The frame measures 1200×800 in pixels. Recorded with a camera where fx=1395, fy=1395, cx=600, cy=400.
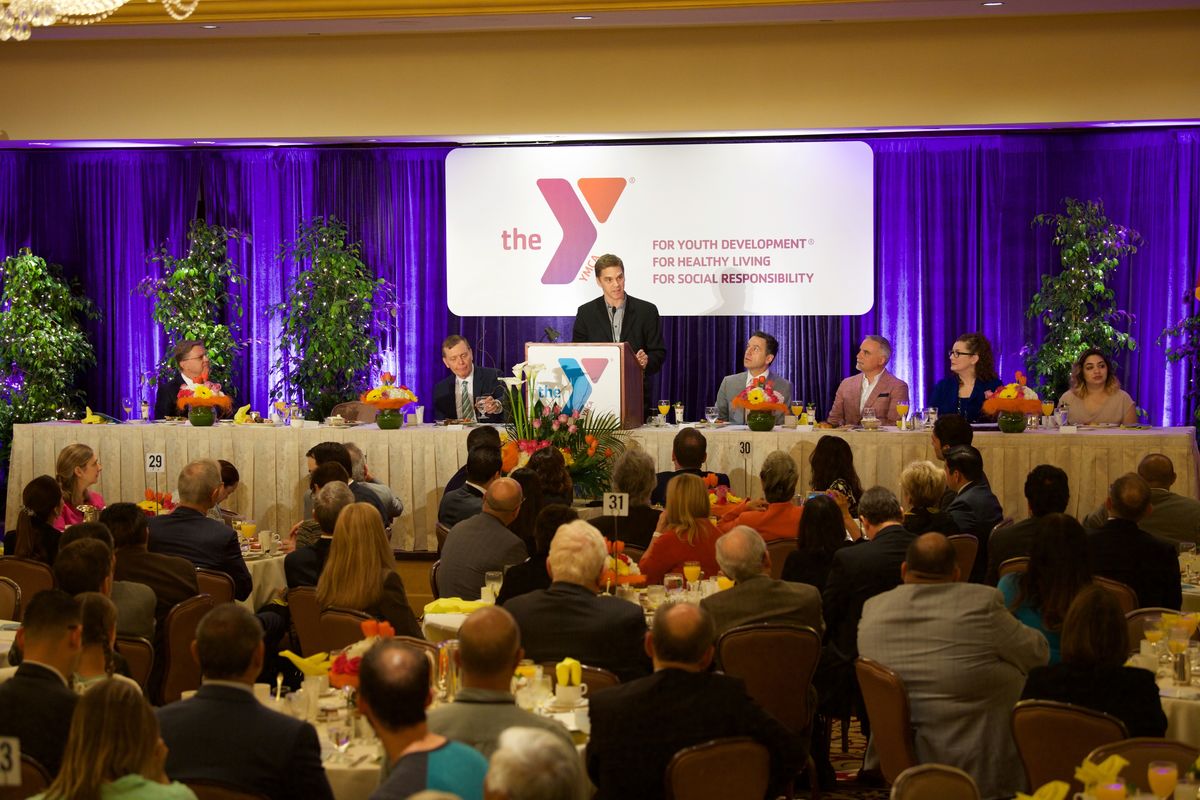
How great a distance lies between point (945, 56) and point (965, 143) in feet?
4.00

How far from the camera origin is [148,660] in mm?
5117

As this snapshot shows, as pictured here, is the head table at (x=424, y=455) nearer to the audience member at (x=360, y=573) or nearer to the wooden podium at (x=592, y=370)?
the wooden podium at (x=592, y=370)

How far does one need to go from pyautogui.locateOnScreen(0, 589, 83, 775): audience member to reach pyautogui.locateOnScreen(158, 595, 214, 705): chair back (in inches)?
63.1

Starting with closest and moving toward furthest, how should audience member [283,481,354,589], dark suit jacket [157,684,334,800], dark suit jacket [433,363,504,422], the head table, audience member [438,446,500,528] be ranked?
dark suit jacket [157,684,334,800] → audience member [283,481,354,589] → audience member [438,446,500,528] → the head table → dark suit jacket [433,363,504,422]

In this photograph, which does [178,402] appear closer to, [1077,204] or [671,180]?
[671,180]

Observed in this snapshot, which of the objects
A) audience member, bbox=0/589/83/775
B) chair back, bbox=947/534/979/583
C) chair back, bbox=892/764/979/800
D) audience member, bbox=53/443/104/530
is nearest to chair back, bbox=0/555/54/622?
audience member, bbox=53/443/104/530

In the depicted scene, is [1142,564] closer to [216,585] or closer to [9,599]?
[216,585]

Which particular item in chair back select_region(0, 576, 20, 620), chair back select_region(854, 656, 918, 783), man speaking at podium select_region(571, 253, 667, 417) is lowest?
chair back select_region(854, 656, 918, 783)

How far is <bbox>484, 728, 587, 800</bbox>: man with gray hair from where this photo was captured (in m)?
2.41

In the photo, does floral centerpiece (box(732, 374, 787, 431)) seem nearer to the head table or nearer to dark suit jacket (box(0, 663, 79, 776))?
the head table

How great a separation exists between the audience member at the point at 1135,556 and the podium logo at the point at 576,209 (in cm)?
689

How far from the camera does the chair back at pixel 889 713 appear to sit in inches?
180

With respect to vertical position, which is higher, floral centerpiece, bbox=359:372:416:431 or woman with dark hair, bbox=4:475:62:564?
floral centerpiece, bbox=359:372:416:431

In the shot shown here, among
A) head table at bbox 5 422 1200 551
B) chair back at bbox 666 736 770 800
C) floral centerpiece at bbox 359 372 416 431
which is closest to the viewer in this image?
chair back at bbox 666 736 770 800
